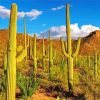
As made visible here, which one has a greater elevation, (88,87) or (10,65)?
(10,65)

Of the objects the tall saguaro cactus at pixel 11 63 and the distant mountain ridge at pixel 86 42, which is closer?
the tall saguaro cactus at pixel 11 63

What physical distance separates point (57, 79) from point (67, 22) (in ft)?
12.3

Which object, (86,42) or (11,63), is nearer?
(11,63)

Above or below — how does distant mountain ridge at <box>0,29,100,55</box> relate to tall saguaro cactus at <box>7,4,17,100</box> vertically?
above

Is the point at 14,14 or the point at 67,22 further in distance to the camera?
the point at 67,22

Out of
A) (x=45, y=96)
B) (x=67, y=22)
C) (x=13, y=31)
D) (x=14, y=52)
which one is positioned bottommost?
(x=45, y=96)

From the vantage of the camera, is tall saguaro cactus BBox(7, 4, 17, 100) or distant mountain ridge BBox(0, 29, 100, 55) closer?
tall saguaro cactus BBox(7, 4, 17, 100)

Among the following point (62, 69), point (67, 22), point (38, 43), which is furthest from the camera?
point (38, 43)

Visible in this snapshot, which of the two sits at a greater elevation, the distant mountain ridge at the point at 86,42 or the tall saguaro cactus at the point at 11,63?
the distant mountain ridge at the point at 86,42

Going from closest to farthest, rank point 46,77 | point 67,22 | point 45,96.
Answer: point 45,96, point 67,22, point 46,77

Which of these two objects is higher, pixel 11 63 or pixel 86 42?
pixel 86 42

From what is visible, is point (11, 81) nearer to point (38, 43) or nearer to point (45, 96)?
point (45, 96)

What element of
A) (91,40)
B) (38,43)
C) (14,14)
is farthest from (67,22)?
(91,40)

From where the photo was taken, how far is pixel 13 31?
7.87 meters
